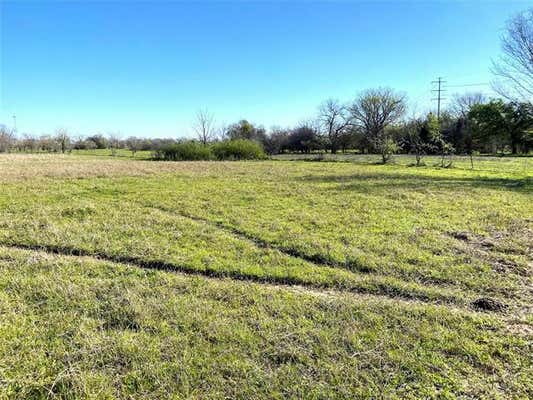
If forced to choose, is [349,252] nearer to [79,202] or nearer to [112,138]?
[79,202]

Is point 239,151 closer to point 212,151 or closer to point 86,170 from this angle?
point 212,151

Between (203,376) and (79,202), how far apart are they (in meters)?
8.67

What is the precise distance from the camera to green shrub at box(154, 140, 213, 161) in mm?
38875

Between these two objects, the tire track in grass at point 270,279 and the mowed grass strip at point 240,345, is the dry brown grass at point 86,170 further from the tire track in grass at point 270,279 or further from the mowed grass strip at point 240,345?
the mowed grass strip at point 240,345

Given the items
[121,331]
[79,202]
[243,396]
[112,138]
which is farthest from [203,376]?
[112,138]

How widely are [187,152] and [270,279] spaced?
36496 mm

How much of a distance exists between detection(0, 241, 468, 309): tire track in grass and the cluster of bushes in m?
34.0

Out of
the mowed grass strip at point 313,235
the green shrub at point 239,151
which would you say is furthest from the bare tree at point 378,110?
the mowed grass strip at point 313,235

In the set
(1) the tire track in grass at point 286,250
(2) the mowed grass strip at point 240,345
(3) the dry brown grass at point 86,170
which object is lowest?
(2) the mowed grass strip at point 240,345

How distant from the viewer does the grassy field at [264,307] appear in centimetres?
257

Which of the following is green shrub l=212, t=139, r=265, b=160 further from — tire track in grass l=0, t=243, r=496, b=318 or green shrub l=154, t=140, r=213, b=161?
tire track in grass l=0, t=243, r=496, b=318

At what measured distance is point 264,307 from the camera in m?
3.66

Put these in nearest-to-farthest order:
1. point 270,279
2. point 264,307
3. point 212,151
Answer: point 264,307 → point 270,279 → point 212,151

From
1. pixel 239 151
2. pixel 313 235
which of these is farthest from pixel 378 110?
pixel 313 235
